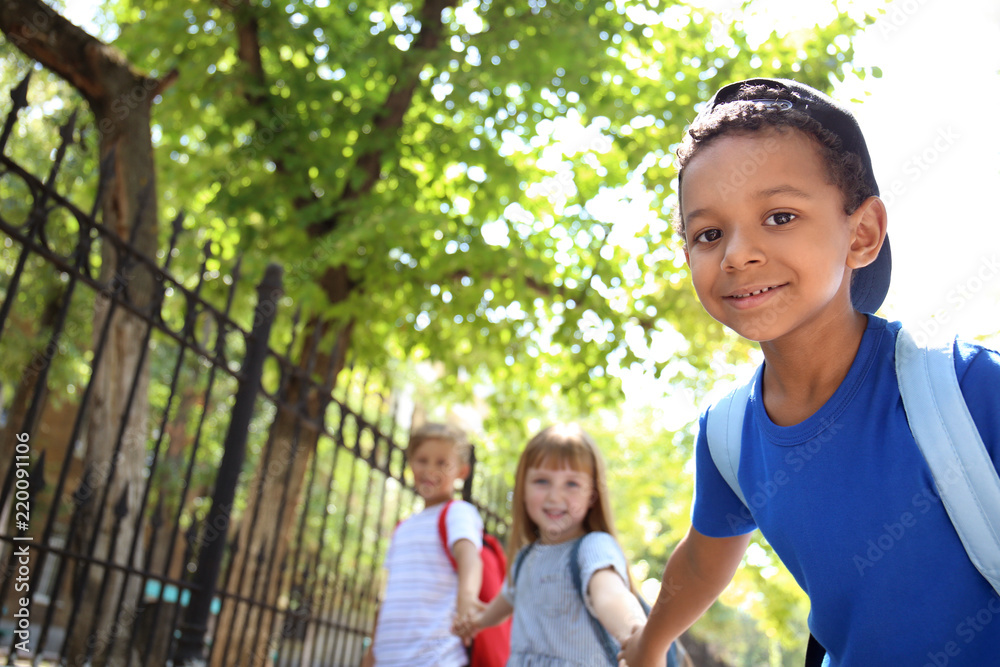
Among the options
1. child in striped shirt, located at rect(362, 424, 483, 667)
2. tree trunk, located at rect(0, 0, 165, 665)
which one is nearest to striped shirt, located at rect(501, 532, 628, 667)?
child in striped shirt, located at rect(362, 424, 483, 667)

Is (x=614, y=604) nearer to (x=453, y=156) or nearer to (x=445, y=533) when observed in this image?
(x=445, y=533)

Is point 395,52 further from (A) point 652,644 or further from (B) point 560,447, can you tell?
(A) point 652,644

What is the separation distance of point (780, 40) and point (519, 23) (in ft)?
6.23

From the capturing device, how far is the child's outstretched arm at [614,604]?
85.5 inches

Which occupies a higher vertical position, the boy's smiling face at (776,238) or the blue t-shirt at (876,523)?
the boy's smiling face at (776,238)

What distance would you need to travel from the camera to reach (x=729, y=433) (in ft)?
4.98

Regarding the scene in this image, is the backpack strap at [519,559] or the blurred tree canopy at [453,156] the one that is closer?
the backpack strap at [519,559]

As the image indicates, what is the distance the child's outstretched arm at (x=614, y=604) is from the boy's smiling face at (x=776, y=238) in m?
1.20

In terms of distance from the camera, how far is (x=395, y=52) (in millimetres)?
5402

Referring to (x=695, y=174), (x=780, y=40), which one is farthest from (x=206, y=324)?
(x=780, y=40)

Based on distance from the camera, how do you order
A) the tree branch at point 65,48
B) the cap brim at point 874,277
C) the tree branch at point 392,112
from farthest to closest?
1. the tree branch at point 392,112
2. the tree branch at point 65,48
3. the cap brim at point 874,277

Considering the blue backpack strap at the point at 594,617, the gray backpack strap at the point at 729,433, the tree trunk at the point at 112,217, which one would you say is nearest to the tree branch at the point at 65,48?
the tree trunk at the point at 112,217

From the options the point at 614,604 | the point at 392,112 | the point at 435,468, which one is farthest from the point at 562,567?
the point at 392,112

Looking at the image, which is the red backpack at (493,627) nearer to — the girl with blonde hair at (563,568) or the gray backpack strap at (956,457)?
the girl with blonde hair at (563,568)
